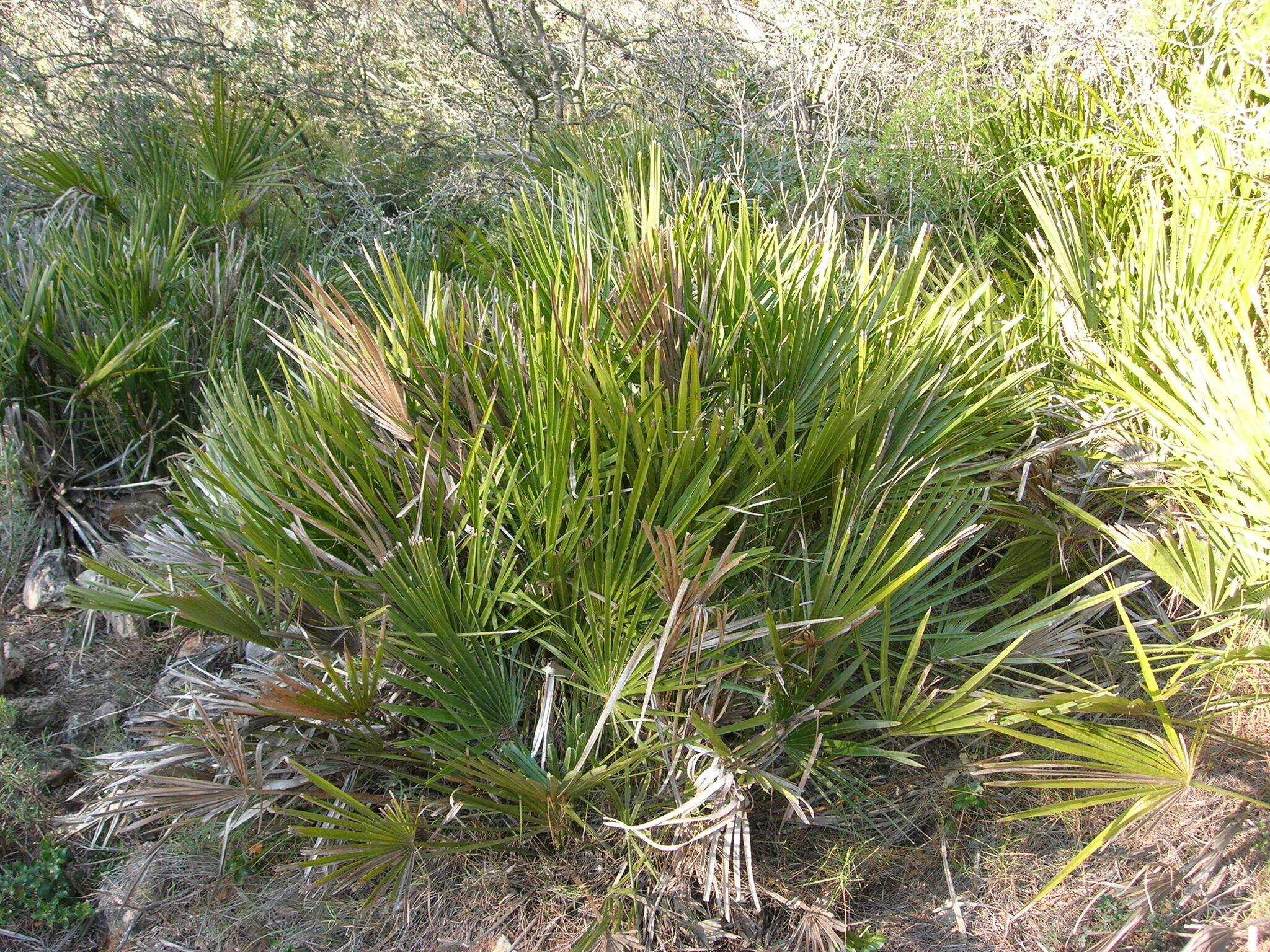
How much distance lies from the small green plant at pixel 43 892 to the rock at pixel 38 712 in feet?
1.69

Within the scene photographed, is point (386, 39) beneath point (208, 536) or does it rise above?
above

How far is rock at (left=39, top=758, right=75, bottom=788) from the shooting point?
3.22 m

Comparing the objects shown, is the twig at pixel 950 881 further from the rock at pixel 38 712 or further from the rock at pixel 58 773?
the rock at pixel 38 712

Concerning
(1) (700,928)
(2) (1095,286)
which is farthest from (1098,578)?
(1) (700,928)

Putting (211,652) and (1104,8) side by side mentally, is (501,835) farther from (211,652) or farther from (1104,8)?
(1104,8)

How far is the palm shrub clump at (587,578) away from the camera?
2.36m

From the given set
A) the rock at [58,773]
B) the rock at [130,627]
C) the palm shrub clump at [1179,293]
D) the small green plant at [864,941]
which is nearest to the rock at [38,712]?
the rock at [58,773]

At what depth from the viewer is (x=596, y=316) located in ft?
8.67

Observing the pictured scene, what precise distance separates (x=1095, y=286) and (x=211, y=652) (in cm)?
389

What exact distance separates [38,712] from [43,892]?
2.41 ft

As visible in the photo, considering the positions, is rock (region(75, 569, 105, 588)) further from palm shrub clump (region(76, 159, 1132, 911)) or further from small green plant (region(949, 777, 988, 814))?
small green plant (region(949, 777, 988, 814))

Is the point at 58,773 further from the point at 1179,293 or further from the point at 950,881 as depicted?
the point at 1179,293

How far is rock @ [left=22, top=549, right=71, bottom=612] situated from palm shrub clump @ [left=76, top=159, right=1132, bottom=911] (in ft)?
3.88

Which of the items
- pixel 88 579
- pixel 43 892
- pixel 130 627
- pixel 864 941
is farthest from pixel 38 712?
pixel 864 941
